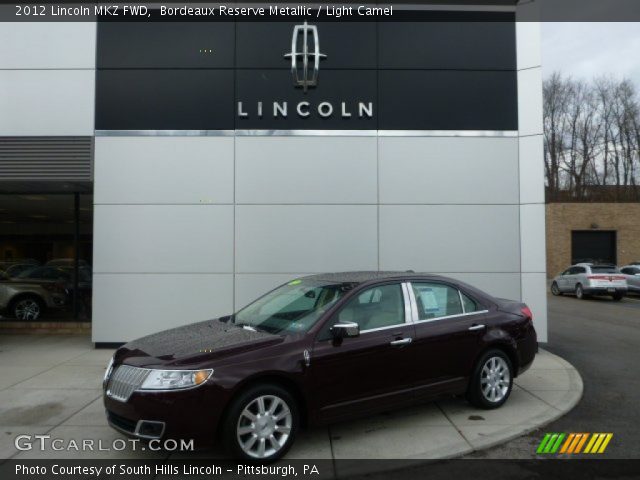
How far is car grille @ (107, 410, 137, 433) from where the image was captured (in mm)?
4071

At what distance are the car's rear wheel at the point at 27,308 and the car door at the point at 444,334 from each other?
9420 millimetres

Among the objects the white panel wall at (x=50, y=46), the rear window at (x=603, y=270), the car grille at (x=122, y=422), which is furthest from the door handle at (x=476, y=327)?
the rear window at (x=603, y=270)

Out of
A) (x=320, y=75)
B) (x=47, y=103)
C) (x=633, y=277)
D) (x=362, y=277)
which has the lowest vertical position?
(x=633, y=277)

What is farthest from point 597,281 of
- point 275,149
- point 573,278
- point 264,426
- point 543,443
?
point 264,426

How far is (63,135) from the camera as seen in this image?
30.2 feet

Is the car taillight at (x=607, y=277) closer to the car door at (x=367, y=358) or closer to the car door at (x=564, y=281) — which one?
the car door at (x=564, y=281)

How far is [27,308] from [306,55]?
815 centimetres

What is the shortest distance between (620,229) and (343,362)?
1295 inches

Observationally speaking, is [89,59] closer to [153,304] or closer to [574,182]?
[153,304]

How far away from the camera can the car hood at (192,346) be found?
4188mm

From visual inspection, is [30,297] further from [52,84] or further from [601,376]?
[601,376]

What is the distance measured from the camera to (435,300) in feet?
17.8

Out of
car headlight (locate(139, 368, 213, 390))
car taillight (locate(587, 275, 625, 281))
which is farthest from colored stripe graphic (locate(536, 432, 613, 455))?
car taillight (locate(587, 275, 625, 281))

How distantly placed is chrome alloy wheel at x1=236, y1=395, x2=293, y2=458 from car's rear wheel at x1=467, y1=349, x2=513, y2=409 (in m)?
2.22
